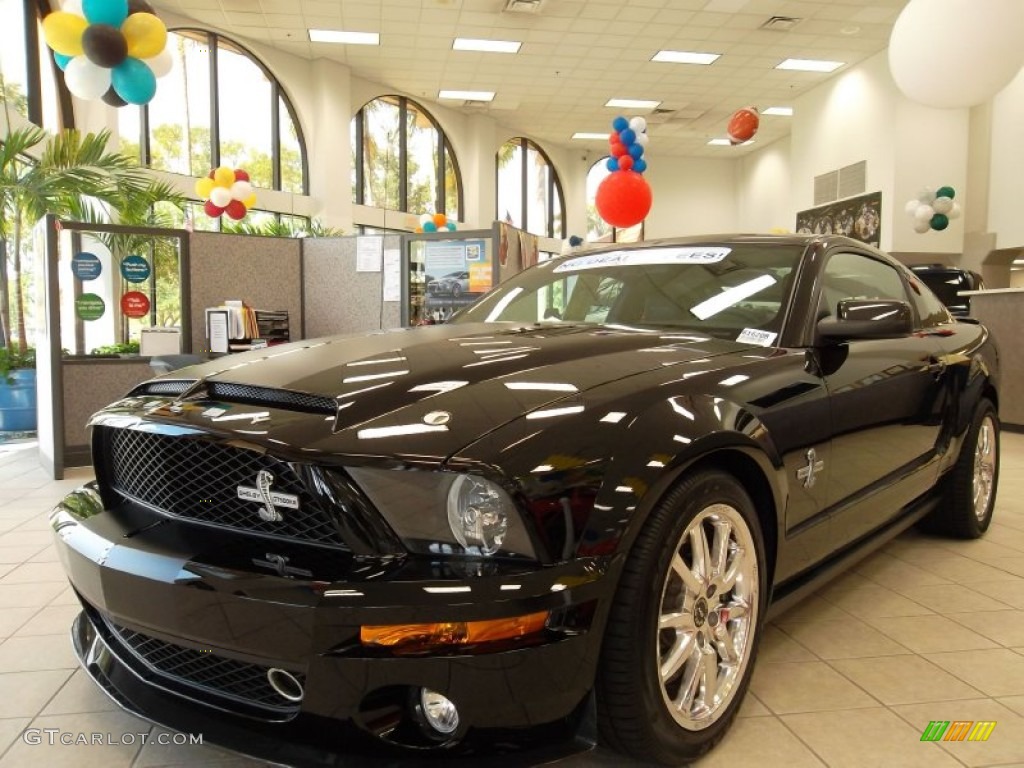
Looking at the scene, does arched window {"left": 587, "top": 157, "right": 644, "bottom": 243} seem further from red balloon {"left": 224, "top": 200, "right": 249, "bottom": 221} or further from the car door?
the car door

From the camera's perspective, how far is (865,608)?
7.39 ft

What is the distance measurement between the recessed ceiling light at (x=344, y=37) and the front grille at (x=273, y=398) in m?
10.3

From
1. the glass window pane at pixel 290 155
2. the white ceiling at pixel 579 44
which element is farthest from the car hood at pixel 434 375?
the glass window pane at pixel 290 155

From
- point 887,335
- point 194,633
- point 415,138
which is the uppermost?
point 415,138

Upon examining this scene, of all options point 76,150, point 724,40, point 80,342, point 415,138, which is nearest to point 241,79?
point 415,138

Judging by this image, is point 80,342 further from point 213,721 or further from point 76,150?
point 213,721

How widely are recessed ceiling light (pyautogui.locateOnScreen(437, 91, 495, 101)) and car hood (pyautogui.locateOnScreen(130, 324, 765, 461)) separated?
40.6ft

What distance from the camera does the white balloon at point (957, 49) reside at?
5.41 m

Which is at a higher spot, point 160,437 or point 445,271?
point 445,271

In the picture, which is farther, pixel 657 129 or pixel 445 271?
pixel 657 129

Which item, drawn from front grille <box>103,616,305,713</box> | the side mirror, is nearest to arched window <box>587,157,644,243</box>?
the side mirror

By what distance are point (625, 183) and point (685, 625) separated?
29.9 feet

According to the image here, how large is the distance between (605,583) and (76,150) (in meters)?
6.87

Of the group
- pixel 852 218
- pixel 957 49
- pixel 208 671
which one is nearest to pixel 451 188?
pixel 852 218
